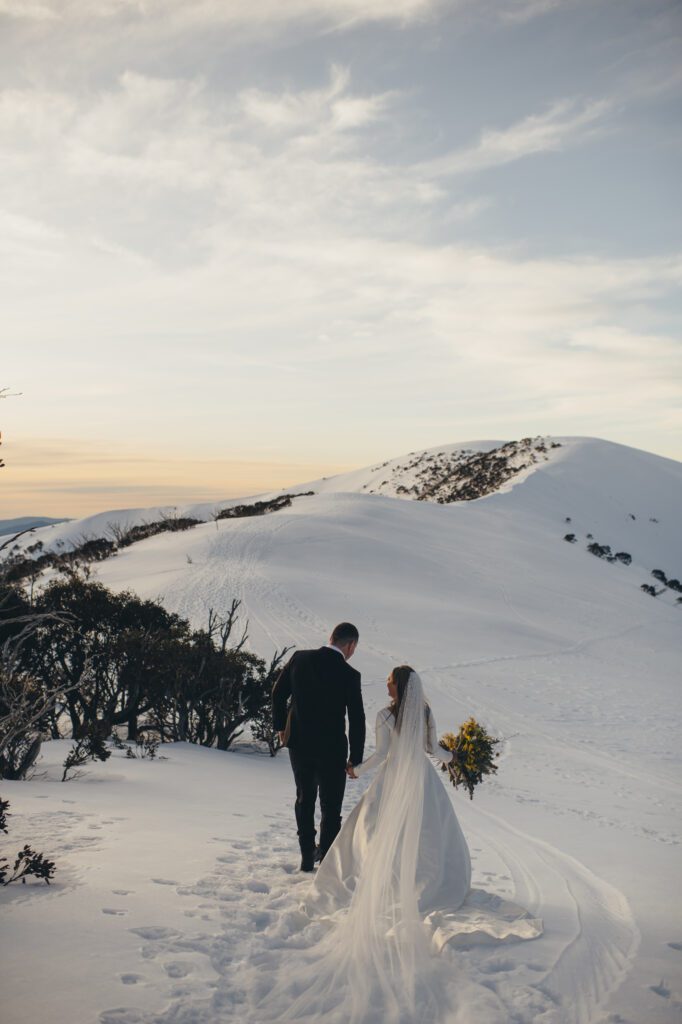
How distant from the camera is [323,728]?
5.88m

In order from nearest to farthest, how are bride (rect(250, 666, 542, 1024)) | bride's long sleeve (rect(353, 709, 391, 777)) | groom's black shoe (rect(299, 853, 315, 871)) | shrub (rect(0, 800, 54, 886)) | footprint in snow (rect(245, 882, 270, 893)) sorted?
bride (rect(250, 666, 542, 1024)), shrub (rect(0, 800, 54, 886)), footprint in snow (rect(245, 882, 270, 893)), bride's long sleeve (rect(353, 709, 391, 777)), groom's black shoe (rect(299, 853, 315, 871))

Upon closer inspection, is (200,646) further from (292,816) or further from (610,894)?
(610,894)

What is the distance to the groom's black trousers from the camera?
19.4 ft

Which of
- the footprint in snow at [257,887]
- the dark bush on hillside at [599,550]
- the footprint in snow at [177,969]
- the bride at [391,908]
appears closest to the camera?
the bride at [391,908]

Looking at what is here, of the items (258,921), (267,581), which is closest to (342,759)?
(258,921)

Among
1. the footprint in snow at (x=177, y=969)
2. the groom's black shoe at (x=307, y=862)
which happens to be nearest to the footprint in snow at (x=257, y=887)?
the groom's black shoe at (x=307, y=862)

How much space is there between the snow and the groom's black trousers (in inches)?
14.7

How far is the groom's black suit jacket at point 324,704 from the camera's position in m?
5.89

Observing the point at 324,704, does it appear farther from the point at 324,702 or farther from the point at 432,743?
the point at 432,743

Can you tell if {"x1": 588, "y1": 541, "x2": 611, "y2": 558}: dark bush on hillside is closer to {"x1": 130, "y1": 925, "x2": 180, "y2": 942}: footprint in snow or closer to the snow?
the snow

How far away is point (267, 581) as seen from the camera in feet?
91.1

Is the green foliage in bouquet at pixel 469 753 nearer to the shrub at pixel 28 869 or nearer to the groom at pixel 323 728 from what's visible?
the groom at pixel 323 728

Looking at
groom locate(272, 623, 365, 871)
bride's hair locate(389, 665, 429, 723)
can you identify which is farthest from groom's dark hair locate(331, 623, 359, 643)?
bride's hair locate(389, 665, 429, 723)

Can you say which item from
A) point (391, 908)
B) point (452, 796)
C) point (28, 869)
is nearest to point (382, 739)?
point (391, 908)
